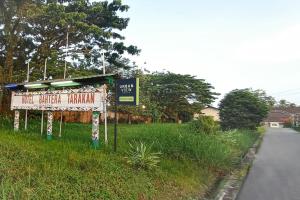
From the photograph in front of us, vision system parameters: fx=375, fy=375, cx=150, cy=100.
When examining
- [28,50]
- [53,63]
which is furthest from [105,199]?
[28,50]

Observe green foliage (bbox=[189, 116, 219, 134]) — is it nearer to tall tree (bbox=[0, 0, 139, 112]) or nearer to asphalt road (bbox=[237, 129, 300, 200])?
asphalt road (bbox=[237, 129, 300, 200])

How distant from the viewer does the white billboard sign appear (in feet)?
28.6

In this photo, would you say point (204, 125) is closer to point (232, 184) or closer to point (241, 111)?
point (232, 184)

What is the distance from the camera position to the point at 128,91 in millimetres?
8484

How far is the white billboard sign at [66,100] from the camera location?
28.6 feet

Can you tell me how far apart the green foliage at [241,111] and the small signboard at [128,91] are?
2312 cm

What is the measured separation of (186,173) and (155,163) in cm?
124

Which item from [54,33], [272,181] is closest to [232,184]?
[272,181]

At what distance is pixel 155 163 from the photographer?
27.4 ft

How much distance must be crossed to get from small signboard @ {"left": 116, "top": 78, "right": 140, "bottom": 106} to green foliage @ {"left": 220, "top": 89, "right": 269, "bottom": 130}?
2312 centimetres

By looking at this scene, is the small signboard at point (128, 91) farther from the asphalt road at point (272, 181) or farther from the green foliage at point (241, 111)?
the green foliage at point (241, 111)

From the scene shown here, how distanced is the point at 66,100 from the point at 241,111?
23409mm

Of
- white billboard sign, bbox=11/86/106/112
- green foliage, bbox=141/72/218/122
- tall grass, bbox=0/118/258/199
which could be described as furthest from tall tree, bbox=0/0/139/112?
green foliage, bbox=141/72/218/122

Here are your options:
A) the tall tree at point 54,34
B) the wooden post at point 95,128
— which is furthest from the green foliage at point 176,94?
the wooden post at point 95,128
